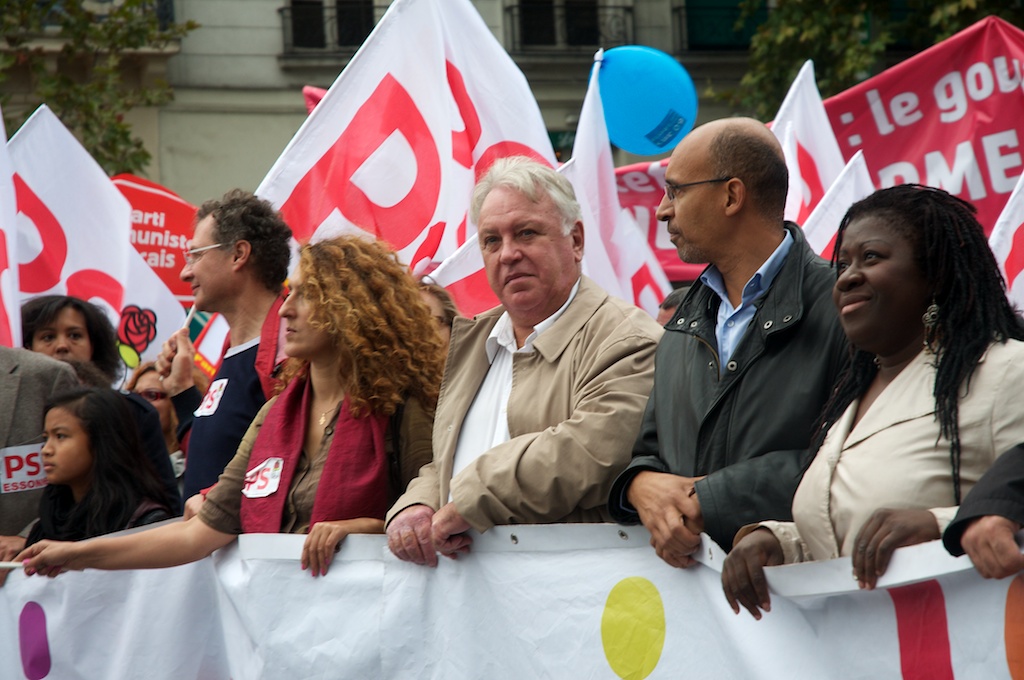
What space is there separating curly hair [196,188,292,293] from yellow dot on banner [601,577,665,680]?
2.24 m

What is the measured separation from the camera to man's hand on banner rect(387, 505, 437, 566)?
130 inches

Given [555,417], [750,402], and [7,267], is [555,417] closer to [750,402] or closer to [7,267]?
[750,402]

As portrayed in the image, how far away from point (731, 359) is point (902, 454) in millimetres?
575

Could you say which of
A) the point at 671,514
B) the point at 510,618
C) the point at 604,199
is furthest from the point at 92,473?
the point at 604,199

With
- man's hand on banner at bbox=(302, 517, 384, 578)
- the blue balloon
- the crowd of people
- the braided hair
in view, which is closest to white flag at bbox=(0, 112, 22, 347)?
the crowd of people

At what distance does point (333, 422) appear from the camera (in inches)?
146

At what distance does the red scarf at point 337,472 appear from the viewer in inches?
141

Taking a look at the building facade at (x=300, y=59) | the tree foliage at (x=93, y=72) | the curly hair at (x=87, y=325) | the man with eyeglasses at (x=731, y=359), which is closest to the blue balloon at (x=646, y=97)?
the curly hair at (x=87, y=325)

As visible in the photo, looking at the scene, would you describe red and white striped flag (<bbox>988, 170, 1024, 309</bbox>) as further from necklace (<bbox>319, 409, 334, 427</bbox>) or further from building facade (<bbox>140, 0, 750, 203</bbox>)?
building facade (<bbox>140, 0, 750, 203</bbox>)

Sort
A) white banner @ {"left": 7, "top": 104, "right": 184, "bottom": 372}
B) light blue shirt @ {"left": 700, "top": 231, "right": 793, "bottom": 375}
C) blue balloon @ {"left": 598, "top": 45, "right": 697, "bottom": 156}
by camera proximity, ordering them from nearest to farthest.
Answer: light blue shirt @ {"left": 700, "top": 231, "right": 793, "bottom": 375}, white banner @ {"left": 7, "top": 104, "right": 184, "bottom": 372}, blue balloon @ {"left": 598, "top": 45, "right": 697, "bottom": 156}

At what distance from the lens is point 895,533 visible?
2.25m

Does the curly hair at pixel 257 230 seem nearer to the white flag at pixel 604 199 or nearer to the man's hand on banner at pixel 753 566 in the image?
the white flag at pixel 604 199

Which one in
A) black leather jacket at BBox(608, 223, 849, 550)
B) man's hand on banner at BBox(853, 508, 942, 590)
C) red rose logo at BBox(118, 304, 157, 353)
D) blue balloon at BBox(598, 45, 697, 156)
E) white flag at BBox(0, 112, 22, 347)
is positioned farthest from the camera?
blue balloon at BBox(598, 45, 697, 156)

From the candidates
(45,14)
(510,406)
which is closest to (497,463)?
(510,406)
